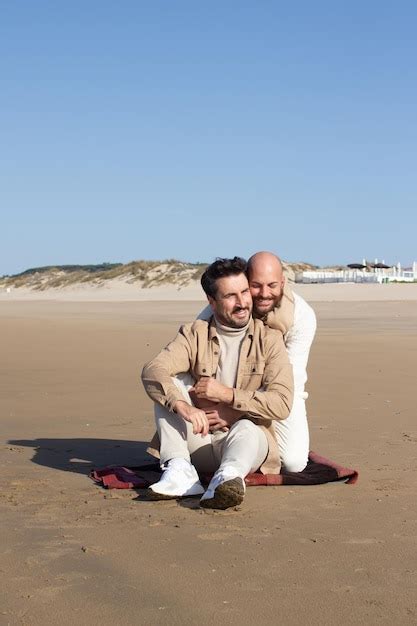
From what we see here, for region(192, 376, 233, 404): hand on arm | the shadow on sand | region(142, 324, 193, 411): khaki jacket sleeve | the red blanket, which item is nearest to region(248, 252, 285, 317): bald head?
region(142, 324, 193, 411): khaki jacket sleeve

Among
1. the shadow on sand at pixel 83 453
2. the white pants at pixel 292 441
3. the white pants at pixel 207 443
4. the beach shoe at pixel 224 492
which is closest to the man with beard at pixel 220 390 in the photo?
the white pants at pixel 207 443

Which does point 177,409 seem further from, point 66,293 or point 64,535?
point 66,293

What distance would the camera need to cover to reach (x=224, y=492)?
16.0 feet

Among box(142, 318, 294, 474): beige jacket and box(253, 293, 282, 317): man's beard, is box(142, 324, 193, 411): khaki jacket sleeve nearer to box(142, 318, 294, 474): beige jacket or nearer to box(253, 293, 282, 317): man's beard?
box(142, 318, 294, 474): beige jacket

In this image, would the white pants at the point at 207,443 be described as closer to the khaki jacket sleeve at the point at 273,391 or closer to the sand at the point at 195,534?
the khaki jacket sleeve at the point at 273,391

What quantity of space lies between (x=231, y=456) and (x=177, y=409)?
40cm

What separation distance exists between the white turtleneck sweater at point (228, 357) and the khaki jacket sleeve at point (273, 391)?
131 millimetres

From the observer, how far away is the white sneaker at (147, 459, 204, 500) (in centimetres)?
523

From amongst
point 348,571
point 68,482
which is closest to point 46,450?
point 68,482

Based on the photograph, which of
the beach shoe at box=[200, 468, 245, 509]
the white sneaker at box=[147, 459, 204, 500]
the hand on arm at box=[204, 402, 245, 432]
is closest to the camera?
the beach shoe at box=[200, 468, 245, 509]

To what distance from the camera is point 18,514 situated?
Result: 16.1ft

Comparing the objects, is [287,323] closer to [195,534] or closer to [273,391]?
[273,391]

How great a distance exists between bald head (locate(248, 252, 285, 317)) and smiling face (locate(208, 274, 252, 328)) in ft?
0.49

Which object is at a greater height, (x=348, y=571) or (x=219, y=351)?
(x=219, y=351)
